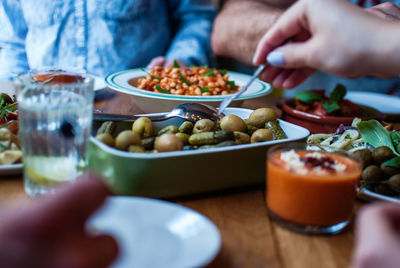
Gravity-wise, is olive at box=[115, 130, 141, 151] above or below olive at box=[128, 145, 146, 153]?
above

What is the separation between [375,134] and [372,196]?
255 mm

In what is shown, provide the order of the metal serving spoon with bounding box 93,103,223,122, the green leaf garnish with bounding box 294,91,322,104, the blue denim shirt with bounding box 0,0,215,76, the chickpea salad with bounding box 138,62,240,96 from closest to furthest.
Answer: the metal serving spoon with bounding box 93,103,223,122, the chickpea salad with bounding box 138,62,240,96, the green leaf garnish with bounding box 294,91,322,104, the blue denim shirt with bounding box 0,0,215,76

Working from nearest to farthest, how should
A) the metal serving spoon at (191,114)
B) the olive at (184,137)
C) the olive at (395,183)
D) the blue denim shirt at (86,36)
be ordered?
the olive at (395,183) < the olive at (184,137) < the metal serving spoon at (191,114) < the blue denim shirt at (86,36)

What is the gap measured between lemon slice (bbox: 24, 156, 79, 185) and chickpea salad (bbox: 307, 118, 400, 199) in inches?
21.1

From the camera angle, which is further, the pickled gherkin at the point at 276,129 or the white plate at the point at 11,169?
the pickled gherkin at the point at 276,129

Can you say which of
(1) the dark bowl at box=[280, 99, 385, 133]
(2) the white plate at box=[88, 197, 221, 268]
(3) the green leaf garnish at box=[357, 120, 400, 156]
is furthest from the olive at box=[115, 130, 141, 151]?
(1) the dark bowl at box=[280, 99, 385, 133]

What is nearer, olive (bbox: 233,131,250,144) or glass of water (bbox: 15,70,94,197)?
glass of water (bbox: 15,70,94,197)

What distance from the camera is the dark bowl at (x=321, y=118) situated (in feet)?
4.57

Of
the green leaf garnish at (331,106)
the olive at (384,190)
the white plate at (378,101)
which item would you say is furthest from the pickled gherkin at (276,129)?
the white plate at (378,101)

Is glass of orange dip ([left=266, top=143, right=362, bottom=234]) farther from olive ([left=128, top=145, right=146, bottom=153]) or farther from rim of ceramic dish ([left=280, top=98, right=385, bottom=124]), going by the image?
rim of ceramic dish ([left=280, top=98, right=385, bottom=124])

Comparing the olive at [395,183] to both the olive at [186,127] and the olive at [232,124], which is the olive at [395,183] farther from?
the olive at [186,127]

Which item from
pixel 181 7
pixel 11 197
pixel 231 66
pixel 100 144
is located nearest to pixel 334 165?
pixel 100 144

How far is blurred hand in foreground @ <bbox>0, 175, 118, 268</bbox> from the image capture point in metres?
0.42

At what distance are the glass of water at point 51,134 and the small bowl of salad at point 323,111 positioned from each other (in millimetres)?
863
